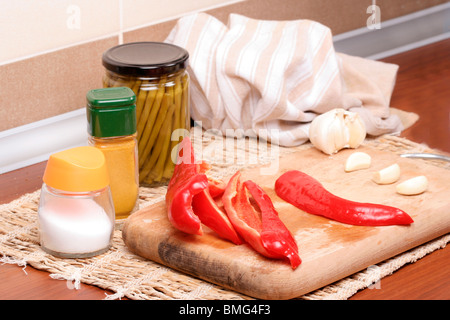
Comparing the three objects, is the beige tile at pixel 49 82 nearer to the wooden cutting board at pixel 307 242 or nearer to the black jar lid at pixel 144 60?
the black jar lid at pixel 144 60

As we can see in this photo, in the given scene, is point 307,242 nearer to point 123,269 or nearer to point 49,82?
point 123,269

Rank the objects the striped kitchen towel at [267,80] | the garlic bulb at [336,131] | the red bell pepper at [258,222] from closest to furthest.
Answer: the red bell pepper at [258,222]
the garlic bulb at [336,131]
the striped kitchen towel at [267,80]

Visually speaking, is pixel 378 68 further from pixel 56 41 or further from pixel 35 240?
pixel 35 240

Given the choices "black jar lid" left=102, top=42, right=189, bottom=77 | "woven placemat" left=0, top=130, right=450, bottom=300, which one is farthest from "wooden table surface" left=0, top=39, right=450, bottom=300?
"black jar lid" left=102, top=42, right=189, bottom=77

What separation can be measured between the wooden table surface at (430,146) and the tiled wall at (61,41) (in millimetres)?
113

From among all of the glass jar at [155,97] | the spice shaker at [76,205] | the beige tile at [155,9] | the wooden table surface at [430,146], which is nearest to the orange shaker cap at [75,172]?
the spice shaker at [76,205]

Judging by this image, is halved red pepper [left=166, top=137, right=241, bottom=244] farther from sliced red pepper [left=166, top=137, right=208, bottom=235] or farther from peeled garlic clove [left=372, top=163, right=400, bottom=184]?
peeled garlic clove [left=372, top=163, right=400, bottom=184]

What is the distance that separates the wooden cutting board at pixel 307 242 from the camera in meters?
0.88

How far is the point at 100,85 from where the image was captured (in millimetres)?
1379

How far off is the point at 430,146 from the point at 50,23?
2.17ft

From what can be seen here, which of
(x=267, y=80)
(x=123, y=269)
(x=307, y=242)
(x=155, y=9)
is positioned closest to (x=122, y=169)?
(x=123, y=269)

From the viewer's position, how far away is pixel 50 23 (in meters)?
1.27
